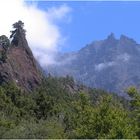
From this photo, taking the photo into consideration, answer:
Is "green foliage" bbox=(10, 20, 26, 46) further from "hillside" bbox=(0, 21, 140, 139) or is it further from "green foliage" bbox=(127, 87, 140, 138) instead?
"green foliage" bbox=(127, 87, 140, 138)

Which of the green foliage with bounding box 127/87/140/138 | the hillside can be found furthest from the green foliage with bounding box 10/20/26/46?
the green foliage with bounding box 127/87/140/138

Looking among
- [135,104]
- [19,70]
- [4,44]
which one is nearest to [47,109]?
[4,44]

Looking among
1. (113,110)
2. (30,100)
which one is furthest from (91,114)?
(30,100)

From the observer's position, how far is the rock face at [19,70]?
576ft

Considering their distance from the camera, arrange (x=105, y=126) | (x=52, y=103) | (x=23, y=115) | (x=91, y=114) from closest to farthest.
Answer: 1. (x=105, y=126)
2. (x=91, y=114)
3. (x=23, y=115)
4. (x=52, y=103)

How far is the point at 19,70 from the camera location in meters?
191

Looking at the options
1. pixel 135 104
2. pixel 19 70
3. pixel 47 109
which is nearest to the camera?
pixel 135 104

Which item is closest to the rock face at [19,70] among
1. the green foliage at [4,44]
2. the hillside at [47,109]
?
the hillside at [47,109]

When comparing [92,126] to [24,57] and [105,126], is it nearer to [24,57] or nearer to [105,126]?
[105,126]

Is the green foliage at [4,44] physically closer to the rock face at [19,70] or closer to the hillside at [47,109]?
the hillside at [47,109]

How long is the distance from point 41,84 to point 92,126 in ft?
499

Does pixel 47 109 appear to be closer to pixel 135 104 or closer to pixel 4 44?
pixel 4 44

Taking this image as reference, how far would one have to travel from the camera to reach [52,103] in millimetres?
124000

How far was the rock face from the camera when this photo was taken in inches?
6909
